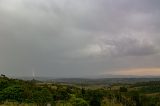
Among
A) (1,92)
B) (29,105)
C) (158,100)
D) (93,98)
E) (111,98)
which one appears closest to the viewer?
(29,105)

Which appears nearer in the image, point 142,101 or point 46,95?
point 46,95

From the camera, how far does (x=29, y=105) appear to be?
7325cm

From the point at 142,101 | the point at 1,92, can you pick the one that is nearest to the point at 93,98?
the point at 1,92

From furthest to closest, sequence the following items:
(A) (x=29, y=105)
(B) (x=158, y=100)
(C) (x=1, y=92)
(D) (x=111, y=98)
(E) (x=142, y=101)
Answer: (B) (x=158, y=100), (E) (x=142, y=101), (D) (x=111, y=98), (C) (x=1, y=92), (A) (x=29, y=105)

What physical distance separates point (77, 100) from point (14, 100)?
46.0 feet

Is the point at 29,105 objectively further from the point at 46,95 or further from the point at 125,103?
the point at 125,103

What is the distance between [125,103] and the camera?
104125 mm

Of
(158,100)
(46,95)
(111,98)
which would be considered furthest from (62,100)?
(158,100)

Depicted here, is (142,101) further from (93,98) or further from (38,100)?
(38,100)

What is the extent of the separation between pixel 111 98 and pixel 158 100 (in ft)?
86.0

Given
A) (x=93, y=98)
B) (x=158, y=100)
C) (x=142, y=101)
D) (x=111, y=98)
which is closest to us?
(x=93, y=98)

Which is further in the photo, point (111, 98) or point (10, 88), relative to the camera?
point (111, 98)

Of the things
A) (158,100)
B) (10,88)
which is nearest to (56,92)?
(10,88)

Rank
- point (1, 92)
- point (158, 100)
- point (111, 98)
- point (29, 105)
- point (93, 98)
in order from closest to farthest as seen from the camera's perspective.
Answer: point (29, 105)
point (1, 92)
point (93, 98)
point (111, 98)
point (158, 100)
